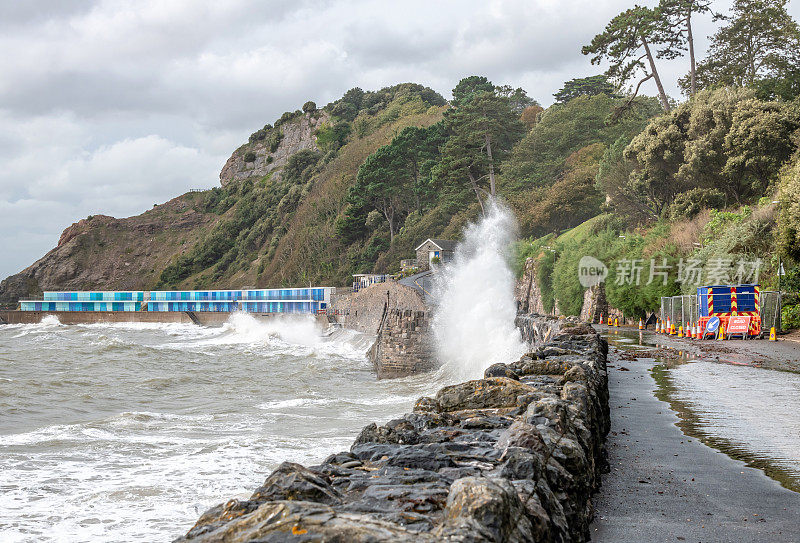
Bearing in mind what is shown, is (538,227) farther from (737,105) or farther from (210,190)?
(210,190)

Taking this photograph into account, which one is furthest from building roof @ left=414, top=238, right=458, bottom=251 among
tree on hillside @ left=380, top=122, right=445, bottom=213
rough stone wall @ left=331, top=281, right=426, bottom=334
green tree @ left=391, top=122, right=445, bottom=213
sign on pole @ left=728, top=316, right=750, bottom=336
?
sign on pole @ left=728, top=316, right=750, bottom=336

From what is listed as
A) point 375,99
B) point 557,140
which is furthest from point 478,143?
point 375,99

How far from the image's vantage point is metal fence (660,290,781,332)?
24.3 meters

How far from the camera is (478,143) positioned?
6450cm

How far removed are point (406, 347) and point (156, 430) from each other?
46.3 feet

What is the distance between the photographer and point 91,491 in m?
9.20

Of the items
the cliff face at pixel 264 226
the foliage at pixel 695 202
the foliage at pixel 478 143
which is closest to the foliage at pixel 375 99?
the cliff face at pixel 264 226

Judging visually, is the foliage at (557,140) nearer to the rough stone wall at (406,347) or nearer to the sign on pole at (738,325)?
the rough stone wall at (406,347)

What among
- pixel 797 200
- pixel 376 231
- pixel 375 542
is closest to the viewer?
pixel 375 542

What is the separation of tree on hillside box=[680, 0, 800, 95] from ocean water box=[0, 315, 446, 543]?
111 ft

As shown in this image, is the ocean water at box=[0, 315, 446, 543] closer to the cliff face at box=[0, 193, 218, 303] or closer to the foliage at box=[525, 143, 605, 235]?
the foliage at box=[525, 143, 605, 235]

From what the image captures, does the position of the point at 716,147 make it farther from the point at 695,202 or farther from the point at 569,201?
the point at 569,201

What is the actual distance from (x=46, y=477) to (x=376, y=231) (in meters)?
68.2

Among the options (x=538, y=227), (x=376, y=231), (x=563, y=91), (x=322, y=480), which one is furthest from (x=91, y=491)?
(x=563, y=91)
